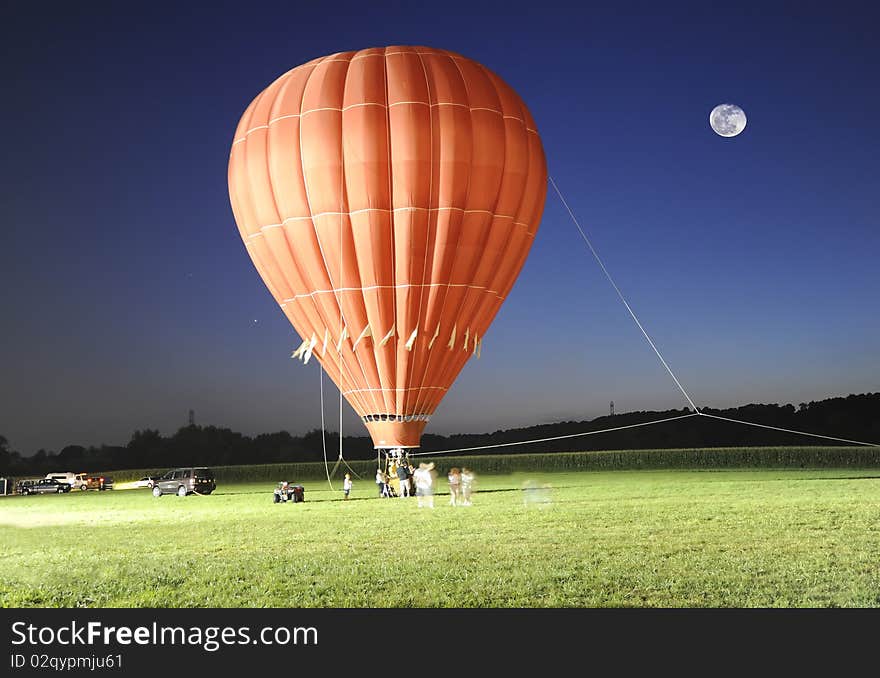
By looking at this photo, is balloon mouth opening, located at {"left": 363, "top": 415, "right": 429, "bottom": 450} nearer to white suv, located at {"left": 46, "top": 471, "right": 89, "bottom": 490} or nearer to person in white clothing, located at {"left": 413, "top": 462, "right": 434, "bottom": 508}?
person in white clothing, located at {"left": 413, "top": 462, "right": 434, "bottom": 508}

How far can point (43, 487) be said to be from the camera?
116 feet

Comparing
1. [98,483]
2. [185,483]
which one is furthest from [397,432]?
[98,483]

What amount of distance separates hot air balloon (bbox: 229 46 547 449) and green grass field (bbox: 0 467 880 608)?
318 cm

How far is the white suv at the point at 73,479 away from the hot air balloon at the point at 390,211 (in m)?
23.9

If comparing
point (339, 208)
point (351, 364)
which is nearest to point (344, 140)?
point (339, 208)

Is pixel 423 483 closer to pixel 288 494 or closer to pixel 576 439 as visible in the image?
pixel 288 494

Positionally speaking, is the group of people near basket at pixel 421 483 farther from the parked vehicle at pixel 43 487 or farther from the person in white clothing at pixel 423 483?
the parked vehicle at pixel 43 487

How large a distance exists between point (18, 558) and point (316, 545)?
4014 millimetres

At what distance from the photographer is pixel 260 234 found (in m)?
16.8

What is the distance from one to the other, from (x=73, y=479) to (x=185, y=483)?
1081 centimetres

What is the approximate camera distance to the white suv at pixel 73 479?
3575cm

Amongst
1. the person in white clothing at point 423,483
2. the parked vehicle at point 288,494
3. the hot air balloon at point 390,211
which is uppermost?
the hot air balloon at point 390,211

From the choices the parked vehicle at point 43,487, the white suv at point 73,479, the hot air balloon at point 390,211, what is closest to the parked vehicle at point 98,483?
the white suv at point 73,479
